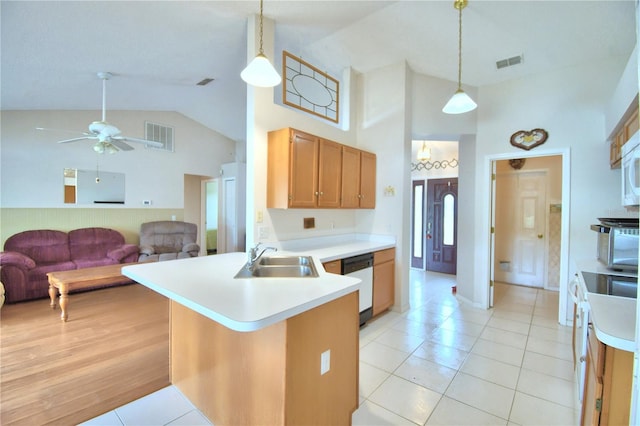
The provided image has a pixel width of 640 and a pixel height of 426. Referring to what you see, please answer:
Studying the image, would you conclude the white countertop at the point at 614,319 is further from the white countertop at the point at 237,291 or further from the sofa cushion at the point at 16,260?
the sofa cushion at the point at 16,260

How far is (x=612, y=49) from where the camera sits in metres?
2.99

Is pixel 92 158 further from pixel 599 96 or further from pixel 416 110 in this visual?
pixel 599 96

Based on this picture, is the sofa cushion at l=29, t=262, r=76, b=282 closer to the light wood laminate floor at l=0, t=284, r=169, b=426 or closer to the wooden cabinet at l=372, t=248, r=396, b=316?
the light wood laminate floor at l=0, t=284, r=169, b=426

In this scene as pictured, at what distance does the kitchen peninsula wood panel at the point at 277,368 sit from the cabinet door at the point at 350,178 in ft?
6.27

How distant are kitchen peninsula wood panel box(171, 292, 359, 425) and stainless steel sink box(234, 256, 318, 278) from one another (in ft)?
1.20

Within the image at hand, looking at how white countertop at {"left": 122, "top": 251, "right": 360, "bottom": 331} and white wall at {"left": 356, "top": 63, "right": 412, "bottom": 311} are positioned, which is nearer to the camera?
white countertop at {"left": 122, "top": 251, "right": 360, "bottom": 331}

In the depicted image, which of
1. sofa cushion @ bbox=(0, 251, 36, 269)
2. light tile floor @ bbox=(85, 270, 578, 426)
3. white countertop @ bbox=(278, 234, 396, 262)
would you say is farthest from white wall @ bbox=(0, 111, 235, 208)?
light tile floor @ bbox=(85, 270, 578, 426)

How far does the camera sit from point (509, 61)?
3.37m

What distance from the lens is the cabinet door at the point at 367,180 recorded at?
376 cm

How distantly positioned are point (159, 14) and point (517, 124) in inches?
167

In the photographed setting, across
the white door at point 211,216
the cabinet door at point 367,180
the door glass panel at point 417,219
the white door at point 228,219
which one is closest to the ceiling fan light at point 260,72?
the cabinet door at point 367,180

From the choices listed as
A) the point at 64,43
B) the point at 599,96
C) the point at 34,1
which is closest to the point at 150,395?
the point at 34,1

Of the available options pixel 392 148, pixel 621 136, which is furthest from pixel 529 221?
pixel 392 148

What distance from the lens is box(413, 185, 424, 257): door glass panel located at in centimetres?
645
